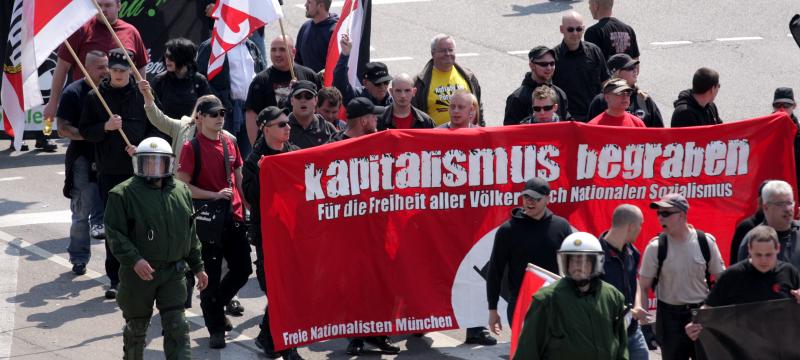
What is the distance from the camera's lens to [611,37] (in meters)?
14.0

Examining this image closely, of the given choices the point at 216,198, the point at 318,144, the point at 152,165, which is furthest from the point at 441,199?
the point at 152,165

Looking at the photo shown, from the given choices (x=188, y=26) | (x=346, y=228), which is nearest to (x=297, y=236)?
(x=346, y=228)

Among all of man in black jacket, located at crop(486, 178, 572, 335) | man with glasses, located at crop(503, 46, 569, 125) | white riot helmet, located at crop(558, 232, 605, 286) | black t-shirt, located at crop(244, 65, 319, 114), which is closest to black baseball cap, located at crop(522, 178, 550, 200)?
man in black jacket, located at crop(486, 178, 572, 335)

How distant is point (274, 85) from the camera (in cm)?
1266

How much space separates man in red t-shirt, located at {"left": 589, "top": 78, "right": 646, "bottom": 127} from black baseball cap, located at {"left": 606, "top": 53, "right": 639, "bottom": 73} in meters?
0.85

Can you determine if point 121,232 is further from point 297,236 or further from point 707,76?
point 707,76

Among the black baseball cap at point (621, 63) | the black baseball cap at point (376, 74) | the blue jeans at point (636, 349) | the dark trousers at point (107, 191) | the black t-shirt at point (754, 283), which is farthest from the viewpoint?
the black baseball cap at point (376, 74)

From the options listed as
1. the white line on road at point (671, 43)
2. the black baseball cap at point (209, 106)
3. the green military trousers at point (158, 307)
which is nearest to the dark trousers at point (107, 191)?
the black baseball cap at point (209, 106)

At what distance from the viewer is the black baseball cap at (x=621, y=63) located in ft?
40.2

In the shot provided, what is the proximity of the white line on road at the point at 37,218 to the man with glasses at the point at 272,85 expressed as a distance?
2.47 meters

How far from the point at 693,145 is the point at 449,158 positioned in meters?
1.94

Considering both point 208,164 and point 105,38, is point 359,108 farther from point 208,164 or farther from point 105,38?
point 105,38

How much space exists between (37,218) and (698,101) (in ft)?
21.8

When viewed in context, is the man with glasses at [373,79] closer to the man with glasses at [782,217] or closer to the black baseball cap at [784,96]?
A: the black baseball cap at [784,96]
